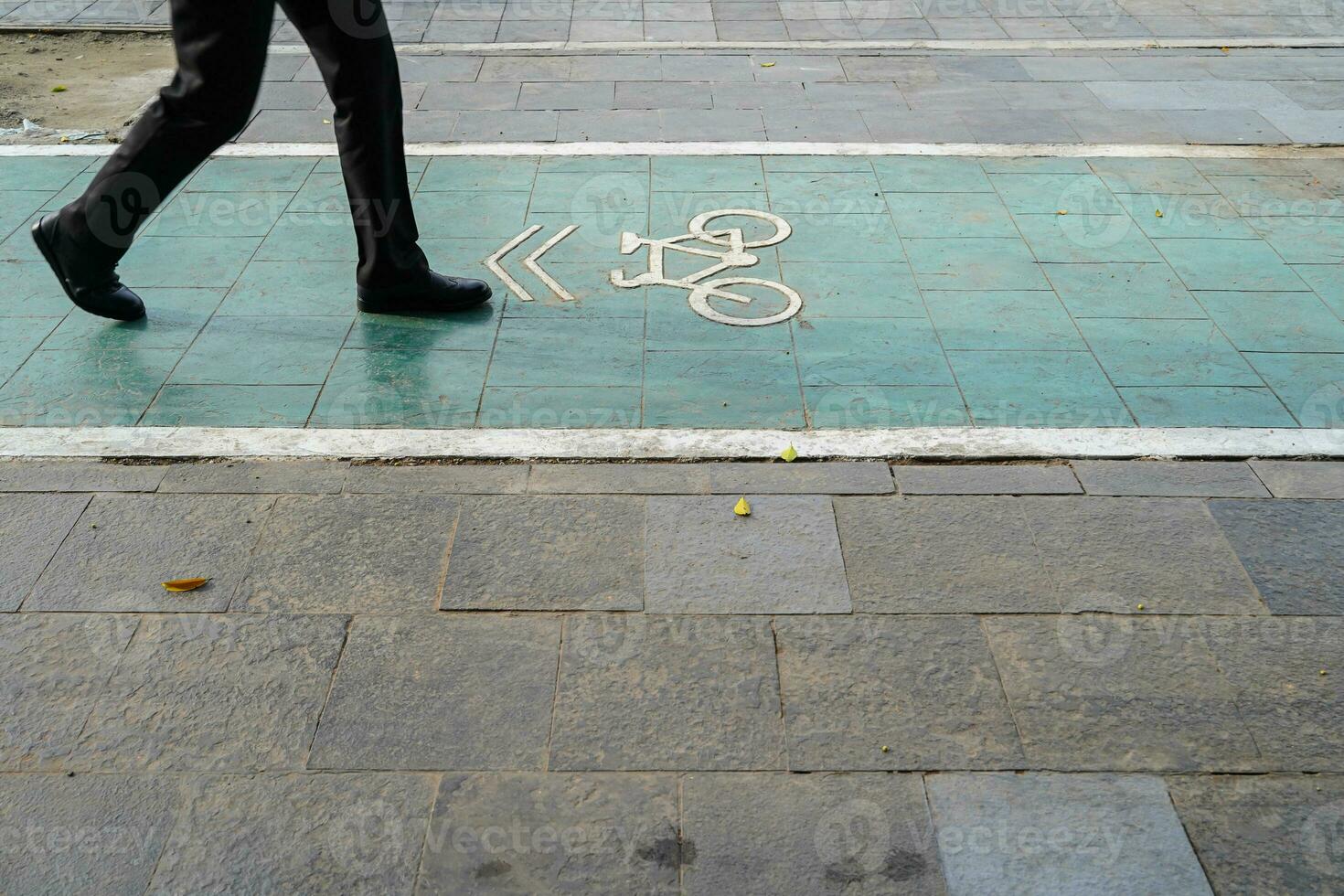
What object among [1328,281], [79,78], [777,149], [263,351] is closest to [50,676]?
[263,351]

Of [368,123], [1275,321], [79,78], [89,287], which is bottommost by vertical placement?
[1275,321]

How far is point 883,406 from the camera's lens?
14.5 feet

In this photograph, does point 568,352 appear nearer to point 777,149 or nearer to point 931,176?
point 777,149

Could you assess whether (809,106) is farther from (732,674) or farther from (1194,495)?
(732,674)

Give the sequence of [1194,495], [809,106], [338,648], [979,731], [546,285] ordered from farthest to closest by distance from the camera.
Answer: [809,106] < [546,285] < [1194,495] < [338,648] < [979,731]

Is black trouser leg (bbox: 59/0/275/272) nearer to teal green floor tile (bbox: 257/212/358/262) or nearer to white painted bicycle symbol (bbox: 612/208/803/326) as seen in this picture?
teal green floor tile (bbox: 257/212/358/262)

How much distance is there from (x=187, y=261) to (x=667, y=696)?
12.4 feet

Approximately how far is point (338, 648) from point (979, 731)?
175 cm

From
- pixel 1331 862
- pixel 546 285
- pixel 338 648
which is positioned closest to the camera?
pixel 1331 862

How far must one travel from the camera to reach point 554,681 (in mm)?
3086

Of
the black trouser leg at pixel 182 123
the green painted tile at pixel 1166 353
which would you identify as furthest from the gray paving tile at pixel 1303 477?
the black trouser leg at pixel 182 123

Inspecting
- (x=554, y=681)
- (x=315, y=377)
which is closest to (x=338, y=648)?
(x=554, y=681)

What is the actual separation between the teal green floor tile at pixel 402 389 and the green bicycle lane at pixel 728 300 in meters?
0.01

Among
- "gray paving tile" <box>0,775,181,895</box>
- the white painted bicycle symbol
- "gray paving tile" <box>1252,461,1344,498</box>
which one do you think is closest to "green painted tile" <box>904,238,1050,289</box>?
the white painted bicycle symbol
